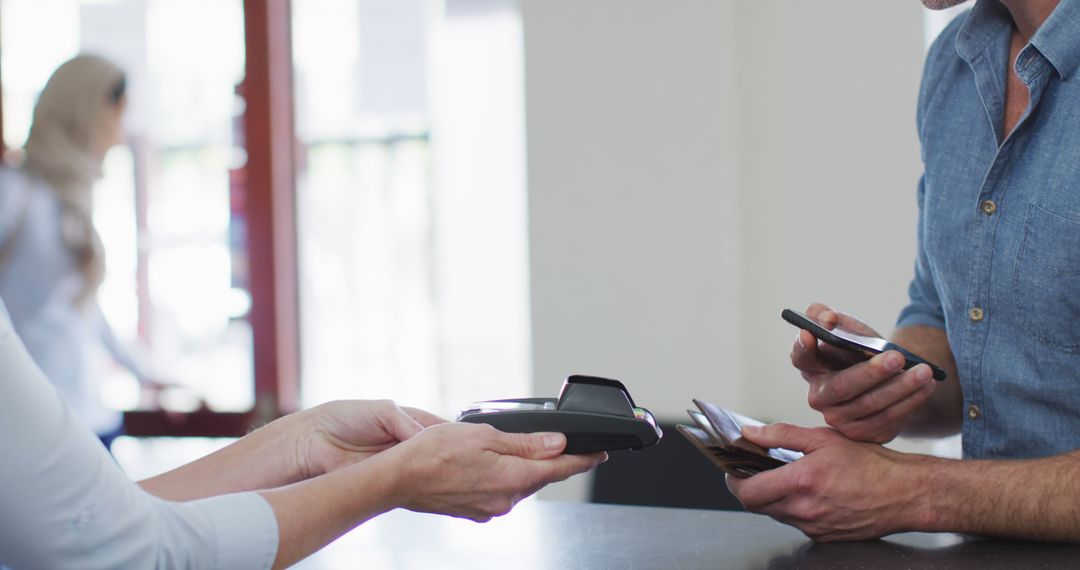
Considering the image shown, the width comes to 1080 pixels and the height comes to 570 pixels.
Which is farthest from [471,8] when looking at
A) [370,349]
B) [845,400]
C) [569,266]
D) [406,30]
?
[845,400]

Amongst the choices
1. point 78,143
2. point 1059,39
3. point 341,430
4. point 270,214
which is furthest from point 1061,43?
point 270,214

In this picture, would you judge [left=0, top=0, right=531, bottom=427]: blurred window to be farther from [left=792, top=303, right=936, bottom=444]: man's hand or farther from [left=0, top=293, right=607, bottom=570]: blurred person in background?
[left=0, top=293, right=607, bottom=570]: blurred person in background

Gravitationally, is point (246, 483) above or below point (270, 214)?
below

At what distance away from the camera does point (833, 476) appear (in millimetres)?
1128

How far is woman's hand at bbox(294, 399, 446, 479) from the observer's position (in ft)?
3.79

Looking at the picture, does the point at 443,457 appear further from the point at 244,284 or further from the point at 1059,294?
the point at 244,284

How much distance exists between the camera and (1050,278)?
48.9 inches

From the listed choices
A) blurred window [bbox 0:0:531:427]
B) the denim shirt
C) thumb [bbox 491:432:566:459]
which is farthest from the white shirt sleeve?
blurred window [bbox 0:0:531:427]

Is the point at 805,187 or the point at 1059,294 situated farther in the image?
the point at 805,187

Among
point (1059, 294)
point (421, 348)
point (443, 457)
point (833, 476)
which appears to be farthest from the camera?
point (421, 348)

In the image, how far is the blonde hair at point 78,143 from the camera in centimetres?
285

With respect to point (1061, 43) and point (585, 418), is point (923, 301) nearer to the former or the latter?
point (1061, 43)

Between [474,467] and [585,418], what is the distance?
135mm

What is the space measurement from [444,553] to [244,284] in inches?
109
